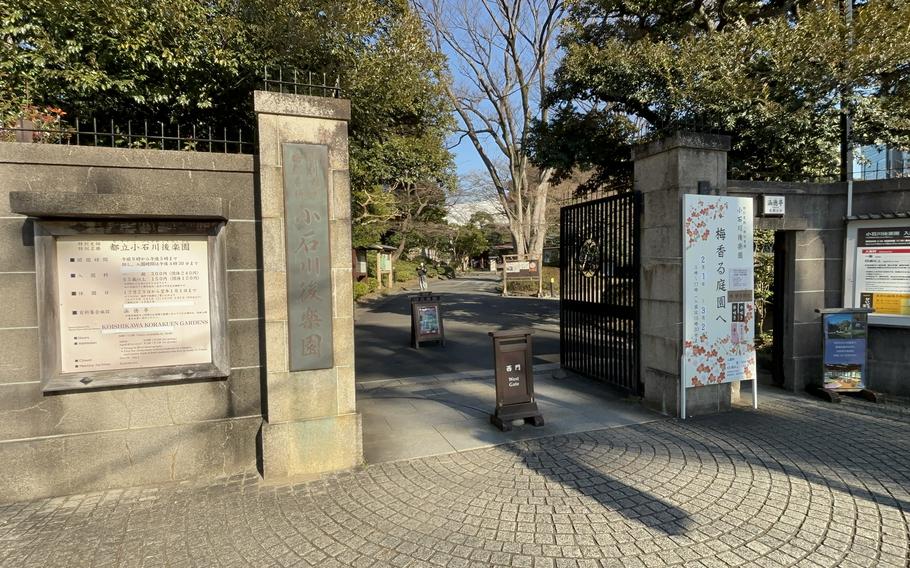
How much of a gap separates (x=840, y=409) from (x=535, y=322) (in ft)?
29.6

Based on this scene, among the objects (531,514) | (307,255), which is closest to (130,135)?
(307,255)

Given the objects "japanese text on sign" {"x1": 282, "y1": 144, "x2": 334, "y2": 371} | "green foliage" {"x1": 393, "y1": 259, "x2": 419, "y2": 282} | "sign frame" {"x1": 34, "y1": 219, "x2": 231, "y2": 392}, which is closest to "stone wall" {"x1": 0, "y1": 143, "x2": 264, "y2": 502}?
"sign frame" {"x1": 34, "y1": 219, "x2": 231, "y2": 392}

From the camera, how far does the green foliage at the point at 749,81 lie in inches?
285

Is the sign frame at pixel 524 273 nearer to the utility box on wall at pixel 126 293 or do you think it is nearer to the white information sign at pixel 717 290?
the white information sign at pixel 717 290

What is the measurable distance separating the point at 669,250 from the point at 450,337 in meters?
7.20

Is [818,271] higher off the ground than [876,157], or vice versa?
[876,157]

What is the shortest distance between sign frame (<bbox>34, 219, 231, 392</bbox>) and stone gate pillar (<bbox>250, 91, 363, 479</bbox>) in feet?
1.42

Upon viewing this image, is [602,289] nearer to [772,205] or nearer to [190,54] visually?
[772,205]

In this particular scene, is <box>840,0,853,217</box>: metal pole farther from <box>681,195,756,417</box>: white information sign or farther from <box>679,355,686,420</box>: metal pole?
<box>679,355,686,420</box>: metal pole

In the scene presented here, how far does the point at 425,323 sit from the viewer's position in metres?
10.7

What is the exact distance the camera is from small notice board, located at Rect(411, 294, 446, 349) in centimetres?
1063

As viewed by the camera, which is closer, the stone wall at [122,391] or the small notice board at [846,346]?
the stone wall at [122,391]

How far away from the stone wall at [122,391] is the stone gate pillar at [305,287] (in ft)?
0.88

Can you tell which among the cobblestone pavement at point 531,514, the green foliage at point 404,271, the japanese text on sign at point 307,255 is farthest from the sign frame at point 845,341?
the green foliage at point 404,271
